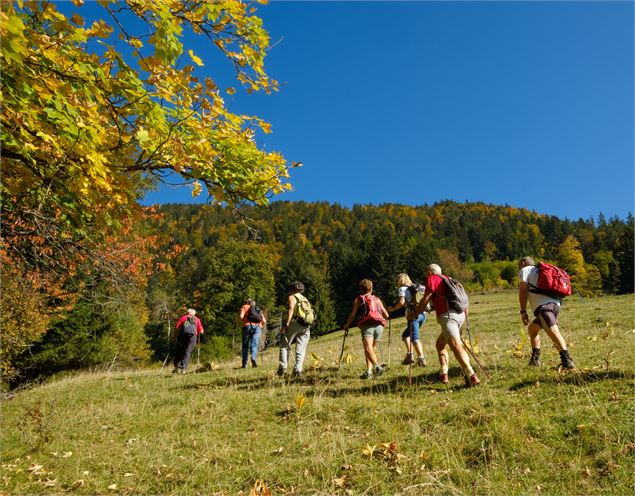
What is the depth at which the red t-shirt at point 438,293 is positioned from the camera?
6.89 metres

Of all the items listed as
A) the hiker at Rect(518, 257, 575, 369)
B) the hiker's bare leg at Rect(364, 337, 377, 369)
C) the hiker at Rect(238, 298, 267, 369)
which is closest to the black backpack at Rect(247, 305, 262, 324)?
the hiker at Rect(238, 298, 267, 369)

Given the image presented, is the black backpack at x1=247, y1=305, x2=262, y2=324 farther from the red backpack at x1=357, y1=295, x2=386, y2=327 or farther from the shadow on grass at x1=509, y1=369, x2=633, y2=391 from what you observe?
the shadow on grass at x1=509, y1=369, x2=633, y2=391

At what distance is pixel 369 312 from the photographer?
8570 millimetres

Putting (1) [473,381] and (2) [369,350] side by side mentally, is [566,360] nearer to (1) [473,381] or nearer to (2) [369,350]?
(1) [473,381]

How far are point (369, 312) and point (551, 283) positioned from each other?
11.1 ft

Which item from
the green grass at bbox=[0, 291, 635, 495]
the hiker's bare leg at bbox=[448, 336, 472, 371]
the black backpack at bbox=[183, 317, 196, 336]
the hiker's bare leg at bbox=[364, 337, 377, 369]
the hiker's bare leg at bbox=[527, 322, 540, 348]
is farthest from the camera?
the black backpack at bbox=[183, 317, 196, 336]

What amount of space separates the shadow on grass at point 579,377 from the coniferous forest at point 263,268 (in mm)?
4697

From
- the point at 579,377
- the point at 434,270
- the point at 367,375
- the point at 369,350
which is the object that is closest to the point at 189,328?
the point at 367,375

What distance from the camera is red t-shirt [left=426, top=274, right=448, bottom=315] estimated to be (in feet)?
22.6

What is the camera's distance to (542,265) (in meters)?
7.12

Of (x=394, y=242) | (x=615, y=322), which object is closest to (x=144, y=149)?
(x=615, y=322)

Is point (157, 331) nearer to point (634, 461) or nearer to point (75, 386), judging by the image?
point (75, 386)

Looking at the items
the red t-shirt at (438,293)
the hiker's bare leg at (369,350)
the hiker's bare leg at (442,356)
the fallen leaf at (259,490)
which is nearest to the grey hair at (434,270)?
the red t-shirt at (438,293)

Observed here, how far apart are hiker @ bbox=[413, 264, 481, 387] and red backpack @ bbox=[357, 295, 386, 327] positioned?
4.68 ft
